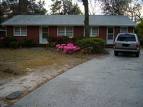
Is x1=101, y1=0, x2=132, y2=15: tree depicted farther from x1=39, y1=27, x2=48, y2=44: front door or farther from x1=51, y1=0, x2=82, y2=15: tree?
x1=39, y1=27, x2=48, y2=44: front door

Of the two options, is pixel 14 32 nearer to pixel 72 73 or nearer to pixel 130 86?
pixel 72 73

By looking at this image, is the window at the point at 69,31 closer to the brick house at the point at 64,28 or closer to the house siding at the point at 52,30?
the brick house at the point at 64,28

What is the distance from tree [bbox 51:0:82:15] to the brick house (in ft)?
102

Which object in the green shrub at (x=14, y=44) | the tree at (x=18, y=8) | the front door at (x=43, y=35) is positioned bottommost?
the green shrub at (x=14, y=44)

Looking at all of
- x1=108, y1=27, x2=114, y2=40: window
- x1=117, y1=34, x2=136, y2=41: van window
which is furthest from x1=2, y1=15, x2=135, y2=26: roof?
x1=117, y1=34, x2=136, y2=41: van window

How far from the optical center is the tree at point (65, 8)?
72125 mm

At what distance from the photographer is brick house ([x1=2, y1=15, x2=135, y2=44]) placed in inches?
1523

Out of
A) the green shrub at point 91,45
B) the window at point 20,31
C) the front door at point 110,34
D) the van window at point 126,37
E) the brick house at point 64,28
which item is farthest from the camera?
the window at point 20,31

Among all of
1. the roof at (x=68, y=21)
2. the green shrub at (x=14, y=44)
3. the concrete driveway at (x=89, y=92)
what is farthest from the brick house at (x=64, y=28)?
the concrete driveway at (x=89, y=92)

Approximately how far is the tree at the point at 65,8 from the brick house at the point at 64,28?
31218 millimetres

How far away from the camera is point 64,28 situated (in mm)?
39594

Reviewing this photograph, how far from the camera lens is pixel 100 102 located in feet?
29.5

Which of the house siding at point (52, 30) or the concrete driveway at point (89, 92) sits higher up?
the house siding at point (52, 30)

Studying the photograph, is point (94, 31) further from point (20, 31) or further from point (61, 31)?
point (20, 31)
